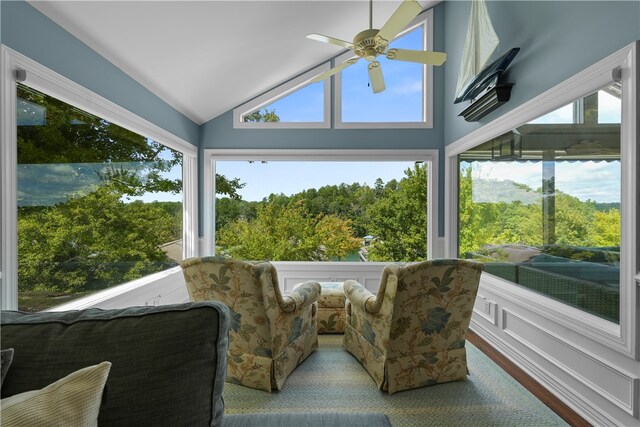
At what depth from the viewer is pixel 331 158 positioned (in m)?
4.39

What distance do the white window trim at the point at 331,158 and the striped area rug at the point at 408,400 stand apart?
2157 mm

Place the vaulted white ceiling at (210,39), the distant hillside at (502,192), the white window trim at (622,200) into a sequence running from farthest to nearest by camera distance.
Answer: the distant hillside at (502,192)
the vaulted white ceiling at (210,39)
the white window trim at (622,200)

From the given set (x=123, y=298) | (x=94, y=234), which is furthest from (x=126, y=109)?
(x=123, y=298)

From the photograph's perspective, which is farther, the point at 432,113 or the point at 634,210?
the point at 432,113

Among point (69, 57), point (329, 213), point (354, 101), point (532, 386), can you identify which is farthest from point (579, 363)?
point (69, 57)

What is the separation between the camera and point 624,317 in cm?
169

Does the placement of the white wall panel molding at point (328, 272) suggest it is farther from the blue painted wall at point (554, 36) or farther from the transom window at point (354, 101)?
the blue painted wall at point (554, 36)

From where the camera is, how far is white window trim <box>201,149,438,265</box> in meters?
4.32

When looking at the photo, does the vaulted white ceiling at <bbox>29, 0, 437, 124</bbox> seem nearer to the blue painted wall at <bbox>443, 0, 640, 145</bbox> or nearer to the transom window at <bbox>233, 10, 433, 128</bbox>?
the transom window at <bbox>233, 10, 433, 128</bbox>

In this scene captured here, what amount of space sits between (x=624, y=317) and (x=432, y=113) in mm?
3264

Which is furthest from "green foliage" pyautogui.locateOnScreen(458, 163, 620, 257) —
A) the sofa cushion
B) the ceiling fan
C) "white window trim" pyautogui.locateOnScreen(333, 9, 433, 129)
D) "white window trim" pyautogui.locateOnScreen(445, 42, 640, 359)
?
the sofa cushion

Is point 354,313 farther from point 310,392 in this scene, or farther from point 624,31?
point 624,31

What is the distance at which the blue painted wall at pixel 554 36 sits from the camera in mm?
1764

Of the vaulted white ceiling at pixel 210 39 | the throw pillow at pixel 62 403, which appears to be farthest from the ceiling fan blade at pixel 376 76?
the throw pillow at pixel 62 403
